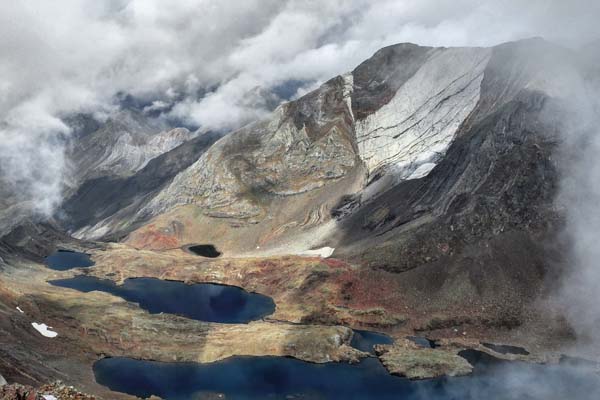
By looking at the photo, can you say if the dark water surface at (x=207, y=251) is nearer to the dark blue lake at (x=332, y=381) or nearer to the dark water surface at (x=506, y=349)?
the dark blue lake at (x=332, y=381)

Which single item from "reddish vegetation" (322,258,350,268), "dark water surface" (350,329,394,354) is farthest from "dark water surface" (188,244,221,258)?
"dark water surface" (350,329,394,354)

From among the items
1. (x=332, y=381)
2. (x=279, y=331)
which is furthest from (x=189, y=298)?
(x=332, y=381)

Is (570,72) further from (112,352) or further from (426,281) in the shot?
(112,352)

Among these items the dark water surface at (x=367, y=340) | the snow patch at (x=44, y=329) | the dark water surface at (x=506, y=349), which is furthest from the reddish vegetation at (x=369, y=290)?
the snow patch at (x=44, y=329)

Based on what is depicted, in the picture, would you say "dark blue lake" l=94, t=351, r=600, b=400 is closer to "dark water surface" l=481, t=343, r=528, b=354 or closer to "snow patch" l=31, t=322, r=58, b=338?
"dark water surface" l=481, t=343, r=528, b=354

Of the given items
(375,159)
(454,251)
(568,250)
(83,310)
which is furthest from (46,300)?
(375,159)

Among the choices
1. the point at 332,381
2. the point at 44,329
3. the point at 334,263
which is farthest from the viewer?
the point at 334,263

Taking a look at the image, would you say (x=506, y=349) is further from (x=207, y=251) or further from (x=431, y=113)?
(x=207, y=251)
